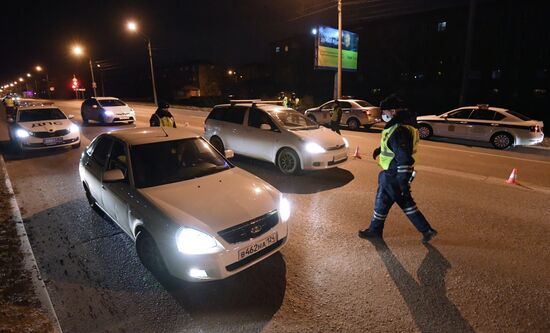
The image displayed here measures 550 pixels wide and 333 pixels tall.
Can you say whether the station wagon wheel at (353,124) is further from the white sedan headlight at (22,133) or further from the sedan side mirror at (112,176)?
the sedan side mirror at (112,176)

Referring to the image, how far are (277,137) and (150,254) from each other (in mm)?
4775

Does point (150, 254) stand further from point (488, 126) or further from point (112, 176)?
point (488, 126)

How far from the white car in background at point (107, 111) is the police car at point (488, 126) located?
49.3ft

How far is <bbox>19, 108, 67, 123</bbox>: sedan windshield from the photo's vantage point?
11.1 meters

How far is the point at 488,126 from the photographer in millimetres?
12000

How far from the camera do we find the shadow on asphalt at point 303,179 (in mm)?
6875

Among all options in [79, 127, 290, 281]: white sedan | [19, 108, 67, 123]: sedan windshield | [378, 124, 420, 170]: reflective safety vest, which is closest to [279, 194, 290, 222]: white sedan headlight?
[79, 127, 290, 281]: white sedan

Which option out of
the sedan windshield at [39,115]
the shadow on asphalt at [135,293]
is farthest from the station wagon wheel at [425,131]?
the sedan windshield at [39,115]

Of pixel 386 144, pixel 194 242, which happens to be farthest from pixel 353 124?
pixel 194 242

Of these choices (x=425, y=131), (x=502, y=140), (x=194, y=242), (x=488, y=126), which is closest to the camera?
(x=194, y=242)

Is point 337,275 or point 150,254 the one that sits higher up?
point 150,254

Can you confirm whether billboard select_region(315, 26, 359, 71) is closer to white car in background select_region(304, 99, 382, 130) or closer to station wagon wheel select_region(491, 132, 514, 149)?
white car in background select_region(304, 99, 382, 130)

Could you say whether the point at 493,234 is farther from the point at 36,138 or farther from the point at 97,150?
the point at 36,138

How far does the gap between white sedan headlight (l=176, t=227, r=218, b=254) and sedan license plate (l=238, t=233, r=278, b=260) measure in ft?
1.05
